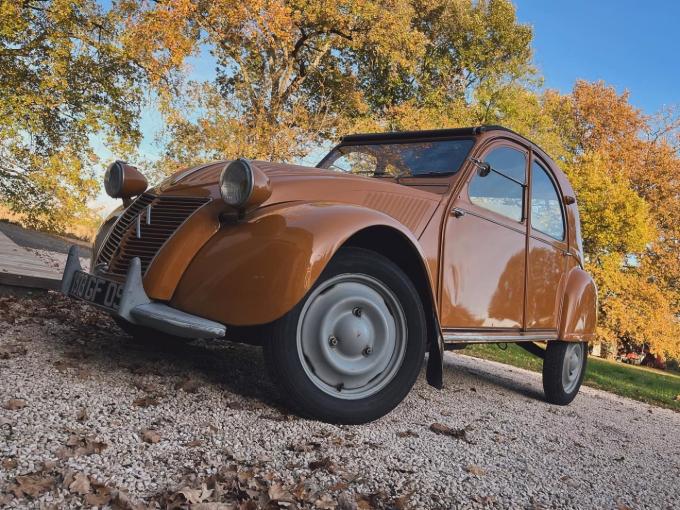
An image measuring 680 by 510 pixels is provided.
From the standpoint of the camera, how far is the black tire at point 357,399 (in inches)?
103

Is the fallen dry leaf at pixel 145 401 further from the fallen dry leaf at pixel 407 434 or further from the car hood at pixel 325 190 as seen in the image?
the fallen dry leaf at pixel 407 434

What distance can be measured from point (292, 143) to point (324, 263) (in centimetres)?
1403

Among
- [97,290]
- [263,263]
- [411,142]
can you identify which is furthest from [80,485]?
[411,142]

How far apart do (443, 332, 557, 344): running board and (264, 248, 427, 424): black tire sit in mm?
512

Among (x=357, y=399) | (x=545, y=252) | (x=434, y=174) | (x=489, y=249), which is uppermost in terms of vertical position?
(x=434, y=174)

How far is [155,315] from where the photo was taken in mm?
2527

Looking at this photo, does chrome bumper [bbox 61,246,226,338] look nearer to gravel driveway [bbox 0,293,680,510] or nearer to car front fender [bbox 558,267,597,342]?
gravel driveway [bbox 0,293,680,510]

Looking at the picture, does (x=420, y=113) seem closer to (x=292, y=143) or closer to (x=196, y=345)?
(x=292, y=143)

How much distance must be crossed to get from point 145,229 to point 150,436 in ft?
4.05

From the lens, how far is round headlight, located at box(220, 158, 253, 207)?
2639mm

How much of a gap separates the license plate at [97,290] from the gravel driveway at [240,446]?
0.41 m

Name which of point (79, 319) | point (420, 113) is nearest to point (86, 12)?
point (420, 113)

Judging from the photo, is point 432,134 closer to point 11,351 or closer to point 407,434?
point 407,434

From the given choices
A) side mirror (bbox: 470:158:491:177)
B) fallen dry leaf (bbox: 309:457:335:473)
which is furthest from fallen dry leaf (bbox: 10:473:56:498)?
side mirror (bbox: 470:158:491:177)
